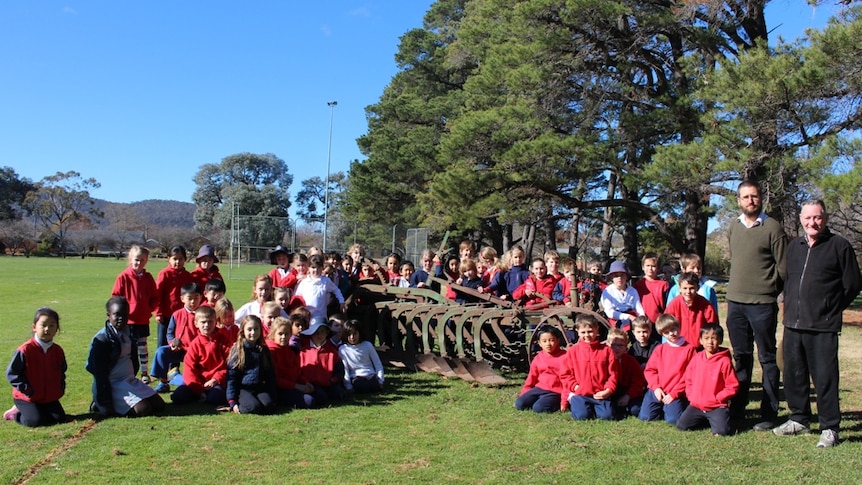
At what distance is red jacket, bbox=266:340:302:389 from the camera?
5988mm

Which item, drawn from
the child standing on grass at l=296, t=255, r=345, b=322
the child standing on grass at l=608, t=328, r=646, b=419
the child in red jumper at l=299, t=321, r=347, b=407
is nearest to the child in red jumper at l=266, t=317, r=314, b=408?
the child in red jumper at l=299, t=321, r=347, b=407

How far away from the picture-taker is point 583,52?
16359 mm

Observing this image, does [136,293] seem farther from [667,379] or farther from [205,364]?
[667,379]

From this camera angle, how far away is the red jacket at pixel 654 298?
6512mm

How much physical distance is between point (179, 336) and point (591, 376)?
384 cm

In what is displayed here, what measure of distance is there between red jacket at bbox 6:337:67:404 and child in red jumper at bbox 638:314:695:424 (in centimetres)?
465

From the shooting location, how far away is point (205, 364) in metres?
6.06

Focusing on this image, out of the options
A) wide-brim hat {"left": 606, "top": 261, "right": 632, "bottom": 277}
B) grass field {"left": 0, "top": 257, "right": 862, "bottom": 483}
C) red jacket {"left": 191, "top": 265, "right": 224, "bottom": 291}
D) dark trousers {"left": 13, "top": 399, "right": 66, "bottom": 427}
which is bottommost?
grass field {"left": 0, "top": 257, "right": 862, "bottom": 483}

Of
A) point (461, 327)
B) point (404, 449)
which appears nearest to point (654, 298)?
point (461, 327)

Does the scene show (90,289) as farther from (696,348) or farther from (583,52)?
(696,348)

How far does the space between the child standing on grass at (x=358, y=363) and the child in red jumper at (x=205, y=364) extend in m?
1.12

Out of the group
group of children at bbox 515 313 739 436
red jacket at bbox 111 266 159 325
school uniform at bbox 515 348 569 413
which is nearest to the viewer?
group of children at bbox 515 313 739 436

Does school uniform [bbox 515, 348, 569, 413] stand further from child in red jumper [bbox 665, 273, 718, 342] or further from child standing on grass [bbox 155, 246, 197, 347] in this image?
child standing on grass [bbox 155, 246, 197, 347]

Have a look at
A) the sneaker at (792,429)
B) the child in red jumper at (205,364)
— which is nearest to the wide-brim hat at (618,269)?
the sneaker at (792,429)
